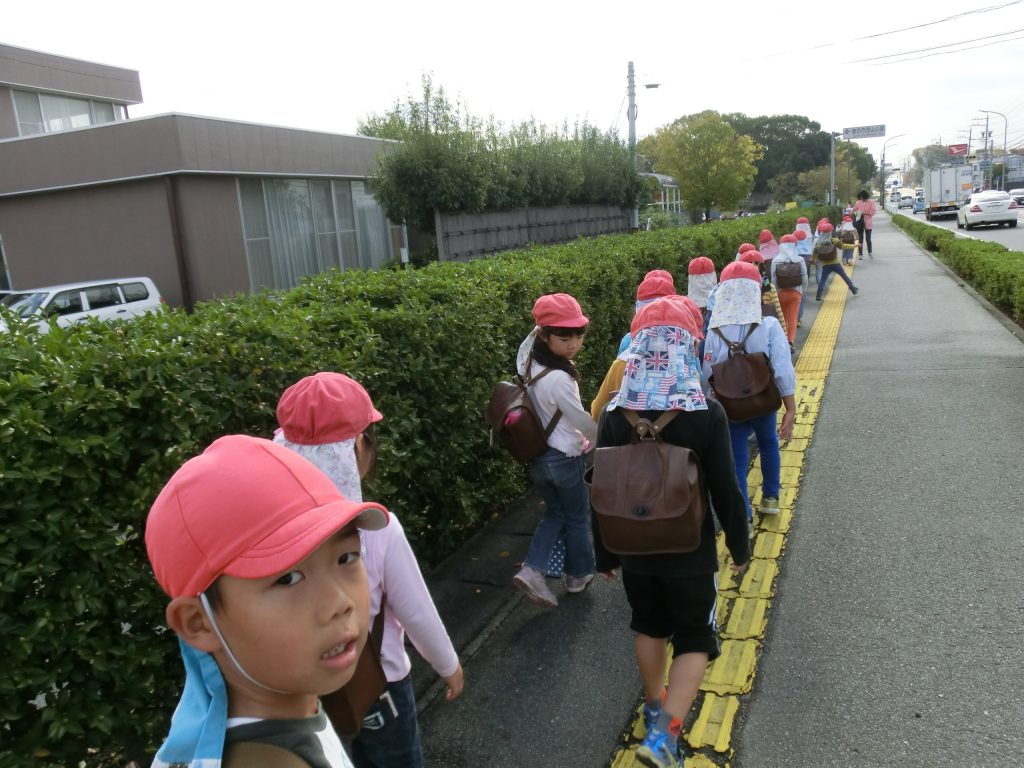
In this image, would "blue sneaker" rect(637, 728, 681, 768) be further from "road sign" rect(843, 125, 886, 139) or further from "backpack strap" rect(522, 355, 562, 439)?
"road sign" rect(843, 125, 886, 139)

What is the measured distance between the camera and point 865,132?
4978 cm

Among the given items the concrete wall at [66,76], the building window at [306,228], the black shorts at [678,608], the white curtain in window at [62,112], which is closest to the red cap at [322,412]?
the black shorts at [678,608]

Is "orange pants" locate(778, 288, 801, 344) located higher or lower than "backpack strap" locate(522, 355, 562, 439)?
lower

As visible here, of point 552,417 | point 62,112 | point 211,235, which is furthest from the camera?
point 62,112

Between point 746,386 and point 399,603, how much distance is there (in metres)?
3.01

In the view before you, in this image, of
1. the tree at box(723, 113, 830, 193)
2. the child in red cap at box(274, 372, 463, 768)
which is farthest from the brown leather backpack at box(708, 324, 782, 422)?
the tree at box(723, 113, 830, 193)

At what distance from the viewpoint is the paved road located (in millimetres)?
2965

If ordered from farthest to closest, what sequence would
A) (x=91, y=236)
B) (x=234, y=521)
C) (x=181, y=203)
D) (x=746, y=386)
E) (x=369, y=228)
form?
(x=369, y=228) < (x=91, y=236) < (x=181, y=203) < (x=746, y=386) < (x=234, y=521)

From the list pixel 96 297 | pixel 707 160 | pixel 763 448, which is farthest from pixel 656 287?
pixel 707 160

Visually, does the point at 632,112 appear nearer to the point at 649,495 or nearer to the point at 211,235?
the point at 211,235

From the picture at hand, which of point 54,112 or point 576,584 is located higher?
point 54,112

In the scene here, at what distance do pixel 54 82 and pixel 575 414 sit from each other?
31.7 meters

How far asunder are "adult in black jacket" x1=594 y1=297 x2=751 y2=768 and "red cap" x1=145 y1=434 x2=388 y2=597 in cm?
182

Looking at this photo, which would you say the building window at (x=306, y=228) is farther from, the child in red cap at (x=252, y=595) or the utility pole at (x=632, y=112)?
the child in red cap at (x=252, y=595)
